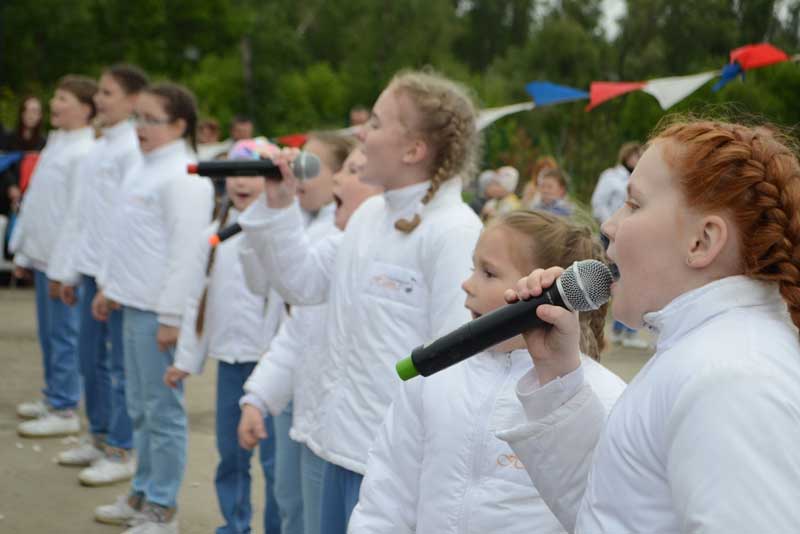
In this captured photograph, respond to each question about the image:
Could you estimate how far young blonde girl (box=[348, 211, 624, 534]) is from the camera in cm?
239

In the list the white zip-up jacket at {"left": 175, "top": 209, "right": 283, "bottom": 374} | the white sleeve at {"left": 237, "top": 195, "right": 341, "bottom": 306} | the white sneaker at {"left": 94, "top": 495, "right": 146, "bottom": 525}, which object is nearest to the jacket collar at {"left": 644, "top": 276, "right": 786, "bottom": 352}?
the white sleeve at {"left": 237, "top": 195, "right": 341, "bottom": 306}

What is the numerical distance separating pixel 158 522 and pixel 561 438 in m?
3.62

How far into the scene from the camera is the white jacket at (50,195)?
280 inches

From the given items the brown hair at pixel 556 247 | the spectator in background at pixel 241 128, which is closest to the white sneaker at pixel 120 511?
the brown hair at pixel 556 247

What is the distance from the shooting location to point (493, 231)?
104 inches

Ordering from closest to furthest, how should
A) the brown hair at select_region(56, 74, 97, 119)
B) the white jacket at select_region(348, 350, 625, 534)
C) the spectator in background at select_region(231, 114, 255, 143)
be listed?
1. the white jacket at select_region(348, 350, 625, 534)
2. the brown hair at select_region(56, 74, 97, 119)
3. the spectator in background at select_region(231, 114, 255, 143)

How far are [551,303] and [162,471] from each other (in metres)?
3.67

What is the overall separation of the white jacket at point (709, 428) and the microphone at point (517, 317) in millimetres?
170

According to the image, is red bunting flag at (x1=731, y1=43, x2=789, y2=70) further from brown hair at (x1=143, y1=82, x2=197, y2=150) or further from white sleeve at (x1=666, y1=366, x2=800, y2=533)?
white sleeve at (x1=666, y1=366, x2=800, y2=533)

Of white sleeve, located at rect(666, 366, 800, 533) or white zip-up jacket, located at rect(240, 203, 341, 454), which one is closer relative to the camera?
white sleeve, located at rect(666, 366, 800, 533)

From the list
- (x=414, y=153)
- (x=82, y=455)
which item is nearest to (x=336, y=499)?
(x=414, y=153)

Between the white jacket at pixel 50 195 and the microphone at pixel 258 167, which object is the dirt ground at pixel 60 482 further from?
the microphone at pixel 258 167

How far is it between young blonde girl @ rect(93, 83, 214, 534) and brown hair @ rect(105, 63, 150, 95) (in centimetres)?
78

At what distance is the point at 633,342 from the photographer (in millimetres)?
11508
